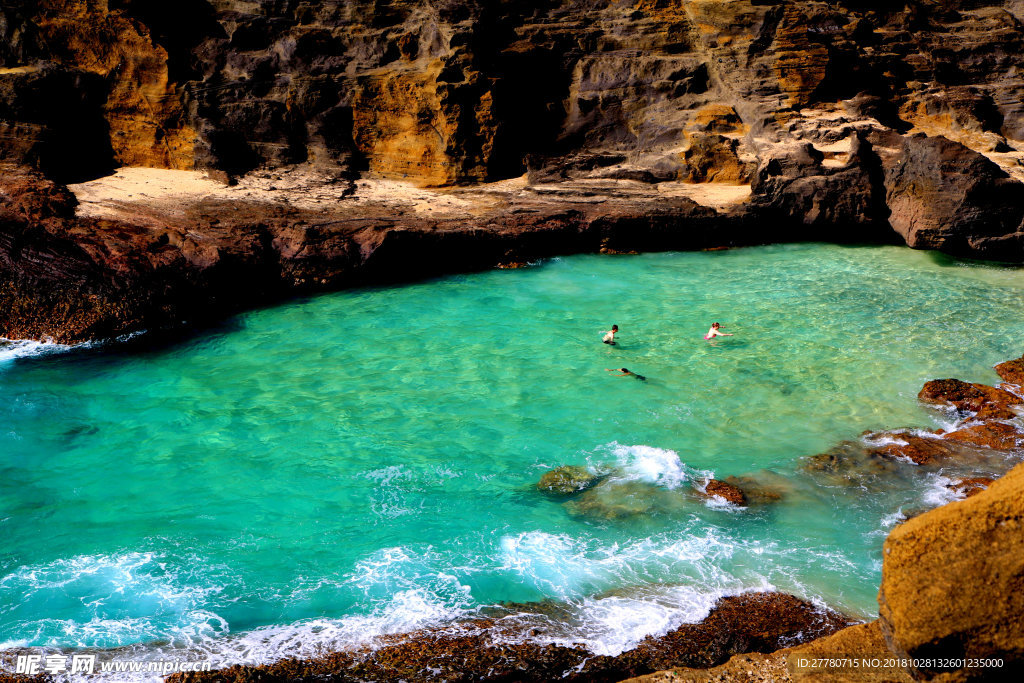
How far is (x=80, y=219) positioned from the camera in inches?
548

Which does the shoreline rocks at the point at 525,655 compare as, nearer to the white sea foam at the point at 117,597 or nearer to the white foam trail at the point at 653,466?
the white sea foam at the point at 117,597

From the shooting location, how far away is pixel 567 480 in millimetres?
8391

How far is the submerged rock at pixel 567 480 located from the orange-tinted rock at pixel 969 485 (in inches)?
150

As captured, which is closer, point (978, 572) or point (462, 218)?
point (978, 572)

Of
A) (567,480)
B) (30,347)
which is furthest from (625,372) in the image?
(30,347)

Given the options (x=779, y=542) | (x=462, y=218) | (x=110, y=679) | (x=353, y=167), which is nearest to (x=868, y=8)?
(x=462, y=218)

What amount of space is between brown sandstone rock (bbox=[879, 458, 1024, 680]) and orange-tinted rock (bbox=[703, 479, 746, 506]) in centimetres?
439

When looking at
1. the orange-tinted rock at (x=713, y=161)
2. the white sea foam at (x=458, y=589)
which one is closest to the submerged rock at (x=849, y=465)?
the white sea foam at (x=458, y=589)

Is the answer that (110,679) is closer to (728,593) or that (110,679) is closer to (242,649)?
(242,649)

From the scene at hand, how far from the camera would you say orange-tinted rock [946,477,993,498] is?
7930mm

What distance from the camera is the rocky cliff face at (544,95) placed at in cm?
1755

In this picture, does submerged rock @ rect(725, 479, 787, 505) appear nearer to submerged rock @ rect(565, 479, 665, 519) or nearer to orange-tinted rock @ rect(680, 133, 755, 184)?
submerged rock @ rect(565, 479, 665, 519)

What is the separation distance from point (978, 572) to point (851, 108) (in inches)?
739

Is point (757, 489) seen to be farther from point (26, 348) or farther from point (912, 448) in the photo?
point (26, 348)
